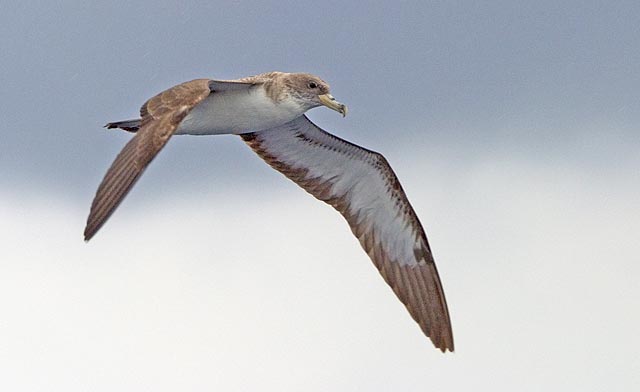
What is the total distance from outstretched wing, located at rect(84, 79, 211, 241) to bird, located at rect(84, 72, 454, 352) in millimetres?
1418

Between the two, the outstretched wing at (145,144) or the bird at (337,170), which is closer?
the outstretched wing at (145,144)

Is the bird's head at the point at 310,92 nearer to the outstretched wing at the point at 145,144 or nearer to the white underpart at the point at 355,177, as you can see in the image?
the outstretched wing at the point at 145,144

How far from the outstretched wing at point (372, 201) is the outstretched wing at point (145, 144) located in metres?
4.13

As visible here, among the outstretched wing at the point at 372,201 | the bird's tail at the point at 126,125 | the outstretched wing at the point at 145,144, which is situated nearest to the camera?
the outstretched wing at the point at 145,144

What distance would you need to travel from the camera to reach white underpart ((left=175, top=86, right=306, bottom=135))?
20.1 metres

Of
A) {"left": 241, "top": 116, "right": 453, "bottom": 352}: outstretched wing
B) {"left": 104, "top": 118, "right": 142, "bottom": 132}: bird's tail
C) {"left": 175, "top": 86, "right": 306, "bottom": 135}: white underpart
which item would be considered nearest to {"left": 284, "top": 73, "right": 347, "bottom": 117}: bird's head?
{"left": 175, "top": 86, "right": 306, "bottom": 135}: white underpart

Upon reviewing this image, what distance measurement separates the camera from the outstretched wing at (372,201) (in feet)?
74.6

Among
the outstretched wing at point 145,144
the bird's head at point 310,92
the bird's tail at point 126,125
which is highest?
the bird's head at point 310,92

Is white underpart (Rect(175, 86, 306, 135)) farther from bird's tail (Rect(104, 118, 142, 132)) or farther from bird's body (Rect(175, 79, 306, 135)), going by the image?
bird's tail (Rect(104, 118, 142, 132))

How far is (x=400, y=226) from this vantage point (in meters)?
23.4

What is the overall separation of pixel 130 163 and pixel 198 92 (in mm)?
2031

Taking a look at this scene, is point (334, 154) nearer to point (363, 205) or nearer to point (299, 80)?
point (363, 205)

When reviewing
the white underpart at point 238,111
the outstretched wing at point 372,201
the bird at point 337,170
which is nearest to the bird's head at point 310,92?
the bird at point 337,170

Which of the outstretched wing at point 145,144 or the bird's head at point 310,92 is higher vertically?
the bird's head at point 310,92
